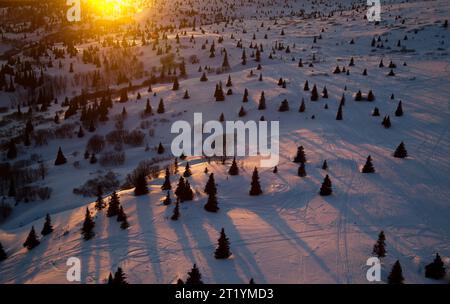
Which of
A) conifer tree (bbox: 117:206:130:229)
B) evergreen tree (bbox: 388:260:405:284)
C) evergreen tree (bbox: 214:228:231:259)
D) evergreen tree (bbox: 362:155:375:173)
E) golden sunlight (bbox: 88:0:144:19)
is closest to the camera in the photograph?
evergreen tree (bbox: 388:260:405:284)

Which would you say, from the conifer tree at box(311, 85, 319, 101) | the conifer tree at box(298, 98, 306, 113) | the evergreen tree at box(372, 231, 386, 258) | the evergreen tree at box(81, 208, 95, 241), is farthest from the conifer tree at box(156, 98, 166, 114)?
the evergreen tree at box(372, 231, 386, 258)

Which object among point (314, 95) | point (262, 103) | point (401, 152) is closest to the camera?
point (401, 152)

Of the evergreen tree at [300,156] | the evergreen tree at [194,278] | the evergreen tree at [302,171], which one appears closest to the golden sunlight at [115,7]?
the evergreen tree at [300,156]

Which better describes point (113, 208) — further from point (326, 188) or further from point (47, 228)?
point (326, 188)

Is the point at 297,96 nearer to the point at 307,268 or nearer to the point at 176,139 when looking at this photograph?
the point at 176,139

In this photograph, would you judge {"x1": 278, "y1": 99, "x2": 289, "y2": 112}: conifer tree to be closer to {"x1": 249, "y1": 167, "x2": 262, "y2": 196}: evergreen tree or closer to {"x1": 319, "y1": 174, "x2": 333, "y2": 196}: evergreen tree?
{"x1": 249, "y1": 167, "x2": 262, "y2": 196}: evergreen tree

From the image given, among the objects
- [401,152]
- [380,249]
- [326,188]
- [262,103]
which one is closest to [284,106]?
[262,103]
